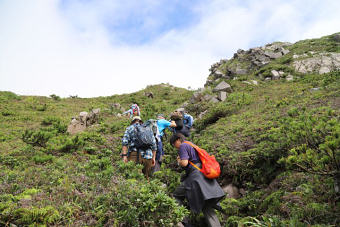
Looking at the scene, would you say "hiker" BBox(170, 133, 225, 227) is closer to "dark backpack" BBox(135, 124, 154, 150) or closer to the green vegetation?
the green vegetation

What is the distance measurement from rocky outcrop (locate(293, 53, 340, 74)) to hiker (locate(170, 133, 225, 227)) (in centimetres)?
1763

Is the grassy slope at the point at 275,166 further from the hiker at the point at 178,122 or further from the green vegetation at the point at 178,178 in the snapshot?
the hiker at the point at 178,122

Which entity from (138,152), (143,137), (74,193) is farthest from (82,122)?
Answer: (74,193)

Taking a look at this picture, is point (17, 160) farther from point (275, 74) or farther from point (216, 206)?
point (275, 74)

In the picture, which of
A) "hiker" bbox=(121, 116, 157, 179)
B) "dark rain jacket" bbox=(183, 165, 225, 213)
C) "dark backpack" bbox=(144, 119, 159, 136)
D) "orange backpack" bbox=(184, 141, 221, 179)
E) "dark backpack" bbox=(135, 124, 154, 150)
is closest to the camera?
"dark rain jacket" bbox=(183, 165, 225, 213)

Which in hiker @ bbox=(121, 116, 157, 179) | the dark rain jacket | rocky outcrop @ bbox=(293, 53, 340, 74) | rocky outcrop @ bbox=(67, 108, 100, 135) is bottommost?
the dark rain jacket

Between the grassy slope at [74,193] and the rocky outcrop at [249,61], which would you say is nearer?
the grassy slope at [74,193]

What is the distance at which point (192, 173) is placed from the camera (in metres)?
4.24

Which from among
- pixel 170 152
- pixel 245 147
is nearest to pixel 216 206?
pixel 245 147

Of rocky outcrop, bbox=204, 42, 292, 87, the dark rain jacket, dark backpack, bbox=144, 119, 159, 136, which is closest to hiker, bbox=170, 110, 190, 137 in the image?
dark backpack, bbox=144, 119, 159, 136

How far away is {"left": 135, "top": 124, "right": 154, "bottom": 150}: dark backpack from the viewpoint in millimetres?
5801

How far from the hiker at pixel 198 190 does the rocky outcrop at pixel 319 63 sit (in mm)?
17631

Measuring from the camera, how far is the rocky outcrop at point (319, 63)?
Answer: 1766 centimetres

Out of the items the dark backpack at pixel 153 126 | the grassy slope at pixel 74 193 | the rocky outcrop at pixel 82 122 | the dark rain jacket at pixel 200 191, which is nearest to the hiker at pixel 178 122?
the dark backpack at pixel 153 126
